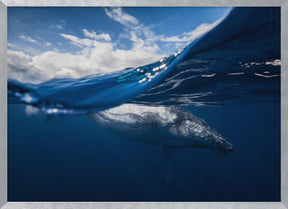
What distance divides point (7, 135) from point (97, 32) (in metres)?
4.81

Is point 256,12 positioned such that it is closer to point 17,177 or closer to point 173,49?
point 173,49

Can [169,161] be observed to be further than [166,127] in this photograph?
Yes

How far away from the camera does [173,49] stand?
5.00m

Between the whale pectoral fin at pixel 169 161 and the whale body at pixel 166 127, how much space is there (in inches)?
25.4

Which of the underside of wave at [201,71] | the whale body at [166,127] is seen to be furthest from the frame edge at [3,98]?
the whale body at [166,127]

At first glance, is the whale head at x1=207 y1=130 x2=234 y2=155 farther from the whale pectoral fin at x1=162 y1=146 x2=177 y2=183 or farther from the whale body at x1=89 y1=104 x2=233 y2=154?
the whale pectoral fin at x1=162 y1=146 x2=177 y2=183

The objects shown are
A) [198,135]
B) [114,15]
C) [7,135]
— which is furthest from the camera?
[198,135]

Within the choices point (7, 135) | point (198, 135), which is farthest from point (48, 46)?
point (198, 135)

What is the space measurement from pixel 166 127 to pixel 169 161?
293 centimetres

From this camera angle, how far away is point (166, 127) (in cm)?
929
